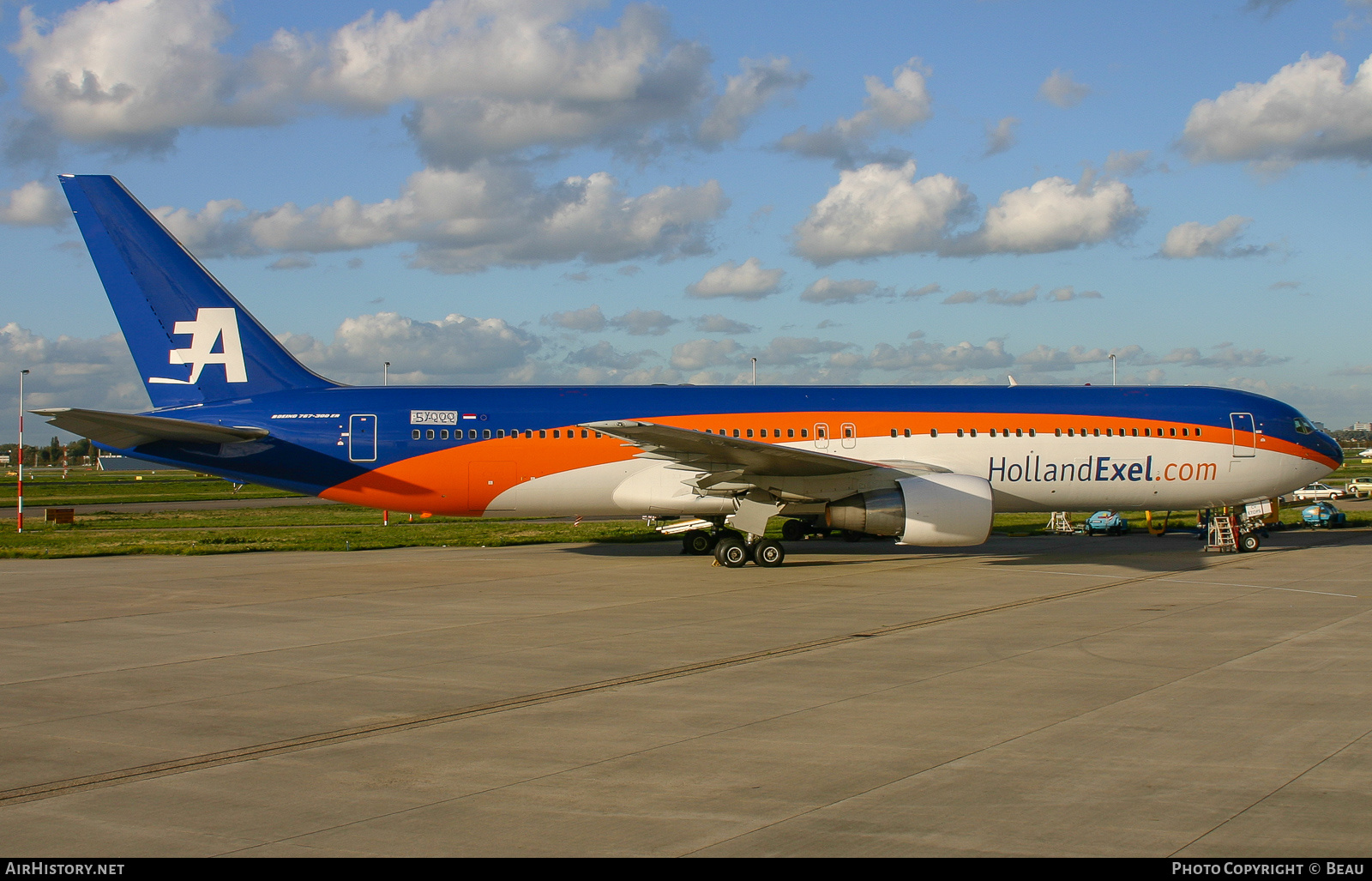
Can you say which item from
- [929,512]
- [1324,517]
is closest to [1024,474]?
[929,512]

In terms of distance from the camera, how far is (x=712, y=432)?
916 inches

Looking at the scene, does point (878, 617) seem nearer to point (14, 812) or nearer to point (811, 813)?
point (811, 813)

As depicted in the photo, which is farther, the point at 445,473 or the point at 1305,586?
the point at 445,473

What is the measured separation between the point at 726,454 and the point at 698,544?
5.12 meters

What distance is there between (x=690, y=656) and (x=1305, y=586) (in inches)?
470

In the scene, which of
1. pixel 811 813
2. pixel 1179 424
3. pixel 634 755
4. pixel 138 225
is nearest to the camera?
pixel 811 813

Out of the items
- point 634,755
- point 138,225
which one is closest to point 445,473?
point 138,225

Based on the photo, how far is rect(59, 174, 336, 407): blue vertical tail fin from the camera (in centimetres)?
2158

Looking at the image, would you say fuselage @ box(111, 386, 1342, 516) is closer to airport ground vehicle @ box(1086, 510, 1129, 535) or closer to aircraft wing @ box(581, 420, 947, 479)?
aircraft wing @ box(581, 420, 947, 479)

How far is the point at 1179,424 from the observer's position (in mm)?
23828

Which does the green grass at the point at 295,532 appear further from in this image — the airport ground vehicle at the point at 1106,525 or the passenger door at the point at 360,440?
the passenger door at the point at 360,440

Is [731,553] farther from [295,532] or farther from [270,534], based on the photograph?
[295,532]

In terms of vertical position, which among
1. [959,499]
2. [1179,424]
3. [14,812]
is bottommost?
[14,812]

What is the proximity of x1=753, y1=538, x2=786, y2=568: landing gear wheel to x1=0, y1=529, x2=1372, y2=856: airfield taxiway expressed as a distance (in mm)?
3989
